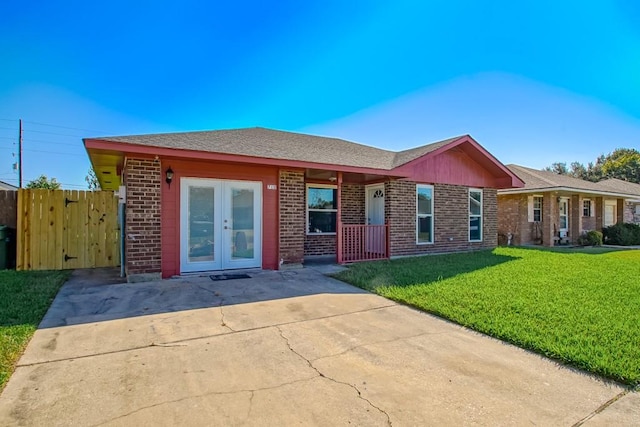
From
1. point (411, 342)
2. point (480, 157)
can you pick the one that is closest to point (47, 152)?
point (480, 157)

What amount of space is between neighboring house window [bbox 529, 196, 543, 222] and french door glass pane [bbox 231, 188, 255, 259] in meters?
14.5

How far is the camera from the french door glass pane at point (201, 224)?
760 centimetres

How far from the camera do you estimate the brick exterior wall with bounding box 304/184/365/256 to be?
36.2 feet

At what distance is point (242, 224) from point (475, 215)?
365 inches

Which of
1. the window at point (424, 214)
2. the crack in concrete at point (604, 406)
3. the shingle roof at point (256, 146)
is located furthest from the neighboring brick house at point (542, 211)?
the crack in concrete at point (604, 406)

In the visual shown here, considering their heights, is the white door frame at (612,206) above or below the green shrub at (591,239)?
above

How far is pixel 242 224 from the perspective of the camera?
26.8ft

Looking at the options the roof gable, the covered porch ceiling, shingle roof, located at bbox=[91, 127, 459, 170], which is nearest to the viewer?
the roof gable

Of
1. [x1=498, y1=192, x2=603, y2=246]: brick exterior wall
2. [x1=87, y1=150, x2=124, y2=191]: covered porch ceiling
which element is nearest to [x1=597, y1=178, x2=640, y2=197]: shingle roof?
[x1=498, y1=192, x2=603, y2=246]: brick exterior wall

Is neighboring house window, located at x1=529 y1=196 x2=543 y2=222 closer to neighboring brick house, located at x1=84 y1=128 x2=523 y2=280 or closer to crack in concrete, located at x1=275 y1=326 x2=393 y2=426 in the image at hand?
neighboring brick house, located at x1=84 y1=128 x2=523 y2=280

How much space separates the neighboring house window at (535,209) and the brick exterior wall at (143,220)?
16587 mm

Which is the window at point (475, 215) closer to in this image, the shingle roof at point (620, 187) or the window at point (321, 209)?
the window at point (321, 209)

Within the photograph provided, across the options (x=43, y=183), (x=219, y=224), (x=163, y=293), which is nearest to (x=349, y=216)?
(x=219, y=224)

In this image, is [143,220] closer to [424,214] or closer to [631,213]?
[424,214]
